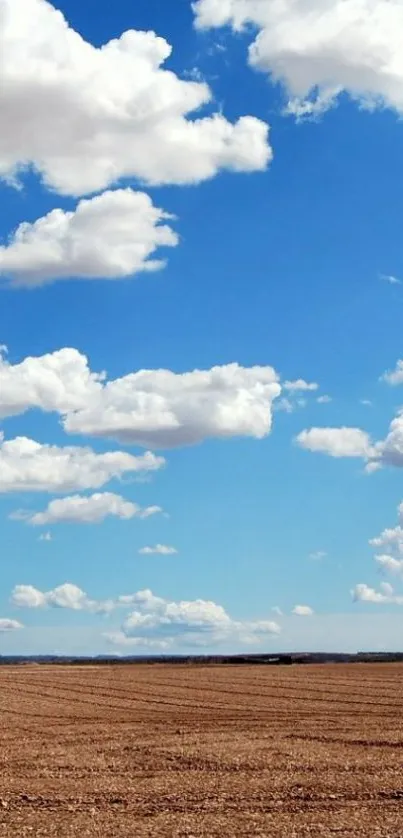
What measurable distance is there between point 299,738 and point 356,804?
10.1m

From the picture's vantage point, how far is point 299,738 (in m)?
28.9

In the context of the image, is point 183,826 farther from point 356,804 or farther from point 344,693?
point 344,693

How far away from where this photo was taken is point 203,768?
23375 mm

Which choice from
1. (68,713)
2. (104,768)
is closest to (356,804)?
(104,768)

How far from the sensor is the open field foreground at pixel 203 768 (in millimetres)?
17625

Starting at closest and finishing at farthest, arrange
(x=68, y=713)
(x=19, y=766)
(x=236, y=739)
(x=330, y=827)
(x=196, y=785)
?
(x=330, y=827), (x=196, y=785), (x=19, y=766), (x=236, y=739), (x=68, y=713)

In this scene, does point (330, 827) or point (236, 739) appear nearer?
point (330, 827)

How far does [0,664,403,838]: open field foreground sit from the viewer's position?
17.6 m

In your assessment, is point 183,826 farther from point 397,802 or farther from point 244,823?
point 397,802

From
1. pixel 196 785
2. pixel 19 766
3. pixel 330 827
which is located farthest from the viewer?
pixel 19 766

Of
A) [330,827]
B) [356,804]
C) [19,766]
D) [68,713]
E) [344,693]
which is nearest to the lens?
[330,827]

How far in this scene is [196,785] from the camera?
2105 centimetres

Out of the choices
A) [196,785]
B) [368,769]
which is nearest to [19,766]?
[196,785]

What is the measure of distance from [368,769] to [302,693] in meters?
26.9
